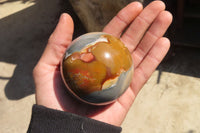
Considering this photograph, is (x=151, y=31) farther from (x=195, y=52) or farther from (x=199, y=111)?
(x=195, y=52)

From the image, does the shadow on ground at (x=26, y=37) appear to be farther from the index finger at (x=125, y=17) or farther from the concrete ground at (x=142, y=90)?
the index finger at (x=125, y=17)

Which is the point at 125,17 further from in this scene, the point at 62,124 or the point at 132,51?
the point at 62,124

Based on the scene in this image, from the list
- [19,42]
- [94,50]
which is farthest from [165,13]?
[19,42]

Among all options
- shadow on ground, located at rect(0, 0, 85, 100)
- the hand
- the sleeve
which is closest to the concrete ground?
shadow on ground, located at rect(0, 0, 85, 100)

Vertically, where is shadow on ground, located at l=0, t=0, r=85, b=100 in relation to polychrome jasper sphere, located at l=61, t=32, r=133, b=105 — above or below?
below

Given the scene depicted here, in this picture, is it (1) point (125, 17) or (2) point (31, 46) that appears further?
(2) point (31, 46)

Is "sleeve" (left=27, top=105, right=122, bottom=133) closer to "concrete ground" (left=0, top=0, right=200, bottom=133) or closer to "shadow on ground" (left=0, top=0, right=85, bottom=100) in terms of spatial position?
"concrete ground" (left=0, top=0, right=200, bottom=133)

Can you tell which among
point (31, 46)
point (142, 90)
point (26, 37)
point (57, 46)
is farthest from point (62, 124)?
point (26, 37)

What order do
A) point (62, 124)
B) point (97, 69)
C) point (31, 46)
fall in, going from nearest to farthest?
point (97, 69)
point (62, 124)
point (31, 46)
